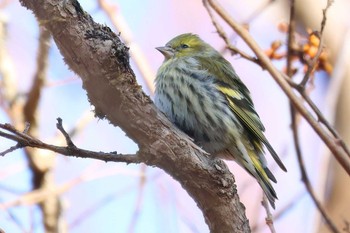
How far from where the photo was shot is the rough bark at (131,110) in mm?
2656

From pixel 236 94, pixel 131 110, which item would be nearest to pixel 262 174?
pixel 236 94

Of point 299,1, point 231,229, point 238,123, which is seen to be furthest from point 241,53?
point 299,1

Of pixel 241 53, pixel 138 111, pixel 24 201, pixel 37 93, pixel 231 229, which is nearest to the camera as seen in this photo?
pixel 138 111

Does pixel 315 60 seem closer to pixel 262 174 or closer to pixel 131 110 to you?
pixel 262 174

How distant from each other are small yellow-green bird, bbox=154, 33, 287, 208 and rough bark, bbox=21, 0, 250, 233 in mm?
635

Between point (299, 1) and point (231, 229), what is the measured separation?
2.52 metres

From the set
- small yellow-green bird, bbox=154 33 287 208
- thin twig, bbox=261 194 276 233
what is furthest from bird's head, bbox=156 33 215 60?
thin twig, bbox=261 194 276 233

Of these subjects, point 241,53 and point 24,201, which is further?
point 24,201

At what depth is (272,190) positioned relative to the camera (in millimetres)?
3666

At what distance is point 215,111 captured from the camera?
405 cm

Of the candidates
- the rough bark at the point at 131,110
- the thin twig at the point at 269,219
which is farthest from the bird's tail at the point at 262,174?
the rough bark at the point at 131,110

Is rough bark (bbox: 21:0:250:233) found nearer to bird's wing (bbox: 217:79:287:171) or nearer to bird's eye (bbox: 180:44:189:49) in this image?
bird's wing (bbox: 217:79:287:171)

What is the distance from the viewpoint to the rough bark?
266cm

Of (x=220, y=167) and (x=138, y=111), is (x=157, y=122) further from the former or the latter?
(x=220, y=167)
